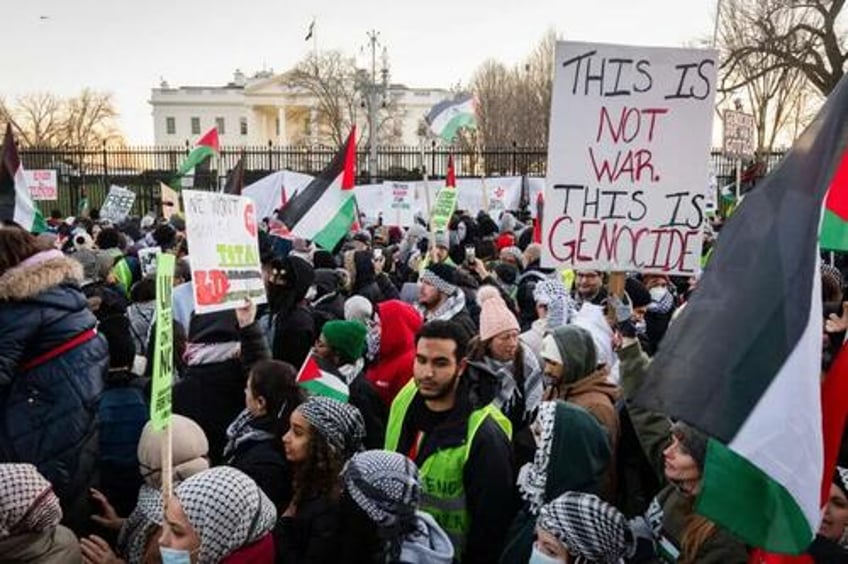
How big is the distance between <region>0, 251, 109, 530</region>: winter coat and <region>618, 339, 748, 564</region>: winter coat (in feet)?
7.21

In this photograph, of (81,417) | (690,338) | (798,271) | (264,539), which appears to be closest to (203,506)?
(264,539)

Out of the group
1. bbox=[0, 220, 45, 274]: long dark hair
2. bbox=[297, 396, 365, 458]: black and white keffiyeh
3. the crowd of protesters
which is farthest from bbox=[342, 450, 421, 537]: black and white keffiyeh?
bbox=[0, 220, 45, 274]: long dark hair

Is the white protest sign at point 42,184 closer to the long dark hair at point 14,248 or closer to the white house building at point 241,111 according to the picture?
the long dark hair at point 14,248

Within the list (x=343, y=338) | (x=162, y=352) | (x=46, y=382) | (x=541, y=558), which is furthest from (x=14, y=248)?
(x=541, y=558)

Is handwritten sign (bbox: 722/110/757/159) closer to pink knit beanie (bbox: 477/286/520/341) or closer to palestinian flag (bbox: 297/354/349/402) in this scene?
pink knit beanie (bbox: 477/286/520/341)

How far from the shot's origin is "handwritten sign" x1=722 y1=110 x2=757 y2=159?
13000 mm

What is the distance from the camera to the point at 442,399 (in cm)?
365

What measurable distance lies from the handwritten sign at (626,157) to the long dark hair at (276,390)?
4.22 feet

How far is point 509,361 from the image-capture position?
4.93 metres

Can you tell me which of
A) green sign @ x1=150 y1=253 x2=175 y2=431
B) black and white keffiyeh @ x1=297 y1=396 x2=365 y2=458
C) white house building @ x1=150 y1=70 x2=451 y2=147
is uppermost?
white house building @ x1=150 y1=70 x2=451 y2=147

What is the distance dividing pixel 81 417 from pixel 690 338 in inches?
97.1

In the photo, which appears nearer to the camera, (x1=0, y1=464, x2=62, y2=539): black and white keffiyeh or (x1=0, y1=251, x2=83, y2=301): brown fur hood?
(x1=0, y1=464, x2=62, y2=539): black and white keffiyeh

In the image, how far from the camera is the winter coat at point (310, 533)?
2.93 meters

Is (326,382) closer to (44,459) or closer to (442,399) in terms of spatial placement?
(442,399)
